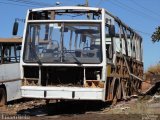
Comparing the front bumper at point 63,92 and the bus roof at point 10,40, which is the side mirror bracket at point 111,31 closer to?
the front bumper at point 63,92

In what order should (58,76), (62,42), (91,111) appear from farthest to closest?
(91,111) → (58,76) → (62,42)

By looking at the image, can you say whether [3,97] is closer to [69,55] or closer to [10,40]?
[10,40]

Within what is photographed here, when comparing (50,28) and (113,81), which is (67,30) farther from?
(113,81)

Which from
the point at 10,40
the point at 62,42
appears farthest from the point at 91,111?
the point at 10,40

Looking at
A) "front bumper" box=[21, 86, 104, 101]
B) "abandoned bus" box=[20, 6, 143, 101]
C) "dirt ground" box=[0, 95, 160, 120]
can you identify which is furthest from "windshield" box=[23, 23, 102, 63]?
"dirt ground" box=[0, 95, 160, 120]

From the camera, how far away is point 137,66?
898 inches

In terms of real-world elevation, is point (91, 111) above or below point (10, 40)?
below

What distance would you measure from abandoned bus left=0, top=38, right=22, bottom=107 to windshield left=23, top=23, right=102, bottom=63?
3.93 m

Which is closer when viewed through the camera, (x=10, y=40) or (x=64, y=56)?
(x=64, y=56)

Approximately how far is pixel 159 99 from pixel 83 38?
12.3 feet

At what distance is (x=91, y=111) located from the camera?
1616 cm

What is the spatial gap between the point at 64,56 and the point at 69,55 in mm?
166

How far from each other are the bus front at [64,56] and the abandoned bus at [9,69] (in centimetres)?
390

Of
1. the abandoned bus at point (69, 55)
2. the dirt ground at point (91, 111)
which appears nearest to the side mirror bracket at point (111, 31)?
the abandoned bus at point (69, 55)
